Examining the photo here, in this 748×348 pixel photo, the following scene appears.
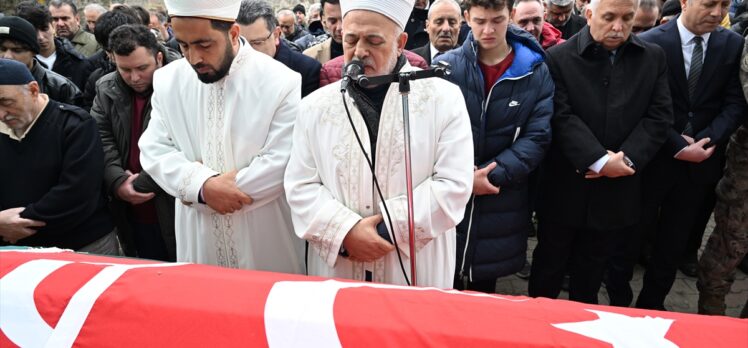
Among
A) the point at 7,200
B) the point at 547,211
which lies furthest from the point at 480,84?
the point at 7,200

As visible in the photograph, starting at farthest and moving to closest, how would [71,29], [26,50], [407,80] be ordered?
1. [71,29]
2. [26,50]
3. [407,80]

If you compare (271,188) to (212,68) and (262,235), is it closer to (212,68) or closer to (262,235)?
(262,235)

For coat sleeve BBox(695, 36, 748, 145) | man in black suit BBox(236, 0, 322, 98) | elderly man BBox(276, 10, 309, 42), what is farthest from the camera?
elderly man BBox(276, 10, 309, 42)

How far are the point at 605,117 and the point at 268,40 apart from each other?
6.65 feet

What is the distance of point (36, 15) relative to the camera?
4.33 meters

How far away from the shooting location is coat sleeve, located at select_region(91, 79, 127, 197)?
2870mm

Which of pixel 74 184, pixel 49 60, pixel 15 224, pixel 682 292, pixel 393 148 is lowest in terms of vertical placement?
pixel 682 292

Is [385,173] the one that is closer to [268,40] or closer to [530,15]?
[268,40]

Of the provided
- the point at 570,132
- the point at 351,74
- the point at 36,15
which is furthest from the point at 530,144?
the point at 36,15

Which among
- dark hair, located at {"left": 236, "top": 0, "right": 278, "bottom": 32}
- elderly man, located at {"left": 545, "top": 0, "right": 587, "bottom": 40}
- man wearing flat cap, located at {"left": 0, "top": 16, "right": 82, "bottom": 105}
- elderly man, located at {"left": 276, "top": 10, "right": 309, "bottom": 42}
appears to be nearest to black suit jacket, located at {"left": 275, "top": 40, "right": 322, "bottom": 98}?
dark hair, located at {"left": 236, "top": 0, "right": 278, "bottom": 32}

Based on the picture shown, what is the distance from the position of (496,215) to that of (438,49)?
5.22 feet

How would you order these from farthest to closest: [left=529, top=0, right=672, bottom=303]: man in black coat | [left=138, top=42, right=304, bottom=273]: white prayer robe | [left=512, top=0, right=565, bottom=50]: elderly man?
1. [left=512, top=0, right=565, bottom=50]: elderly man
2. [left=529, top=0, right=672, bottom=303]: man in black coat
3. [left=138, top=42, right=304, bottom=273]: white prayer robe

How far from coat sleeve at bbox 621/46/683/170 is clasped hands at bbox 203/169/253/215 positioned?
200 centimetres

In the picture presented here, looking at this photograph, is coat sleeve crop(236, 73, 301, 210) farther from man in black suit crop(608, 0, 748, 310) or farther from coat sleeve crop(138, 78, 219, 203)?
man in black suit crop(608, 0, 748, 310)
